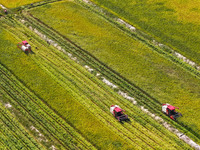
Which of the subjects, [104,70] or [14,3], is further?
[14,3]

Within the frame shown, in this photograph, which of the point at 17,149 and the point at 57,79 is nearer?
the point at 17,149

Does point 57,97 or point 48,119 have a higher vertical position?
point 57,97

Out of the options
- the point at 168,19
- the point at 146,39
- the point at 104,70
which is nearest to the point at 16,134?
the point at 104,70

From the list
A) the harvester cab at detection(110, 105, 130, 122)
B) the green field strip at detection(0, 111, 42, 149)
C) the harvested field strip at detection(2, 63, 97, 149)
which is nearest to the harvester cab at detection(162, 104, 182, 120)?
the harvester cab at detection(110, 105, 130, 122)

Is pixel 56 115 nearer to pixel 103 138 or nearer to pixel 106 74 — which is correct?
pixel 103 138

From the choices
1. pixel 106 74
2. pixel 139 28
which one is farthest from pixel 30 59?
pixel 139 28

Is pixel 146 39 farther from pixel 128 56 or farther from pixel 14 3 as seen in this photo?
pixel 14 3

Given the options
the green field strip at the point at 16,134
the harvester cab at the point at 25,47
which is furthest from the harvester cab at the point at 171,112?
the harvester cab at the point at 25,47

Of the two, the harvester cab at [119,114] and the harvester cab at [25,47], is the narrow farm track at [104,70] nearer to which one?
the harvester cab at [119,114]
